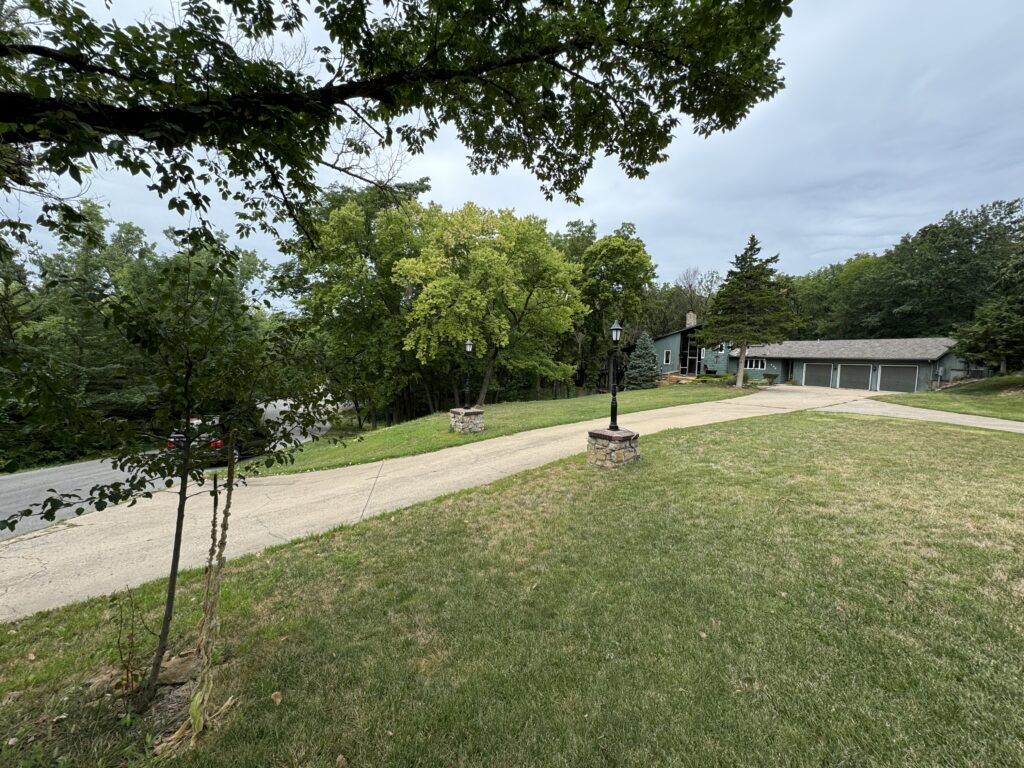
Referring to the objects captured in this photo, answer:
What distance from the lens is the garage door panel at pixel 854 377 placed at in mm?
26047

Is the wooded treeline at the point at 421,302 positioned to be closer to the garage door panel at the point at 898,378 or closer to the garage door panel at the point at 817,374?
the garage door panel at the point at 898,378

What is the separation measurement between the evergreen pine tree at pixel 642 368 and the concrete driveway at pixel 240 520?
23.0 meters

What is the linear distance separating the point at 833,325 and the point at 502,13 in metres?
47.3

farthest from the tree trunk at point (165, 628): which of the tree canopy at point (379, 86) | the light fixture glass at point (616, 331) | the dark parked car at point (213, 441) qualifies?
the light fixture glass at point (616, 331)

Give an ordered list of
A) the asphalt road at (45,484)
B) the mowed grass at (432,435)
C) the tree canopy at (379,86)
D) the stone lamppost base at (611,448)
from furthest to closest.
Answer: the mowed grass at (432,435) → the asphalt road at (45,484) → the stone lamppost base at (611,448) → the tree canopy at (379,86)

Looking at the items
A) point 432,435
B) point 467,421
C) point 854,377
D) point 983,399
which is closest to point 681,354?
point 854,377

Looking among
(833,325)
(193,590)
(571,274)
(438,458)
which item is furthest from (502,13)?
(833,325)

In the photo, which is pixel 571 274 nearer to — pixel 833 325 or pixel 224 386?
pixel 224 386

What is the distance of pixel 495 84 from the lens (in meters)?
3.34

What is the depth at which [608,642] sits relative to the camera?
9.49 feet

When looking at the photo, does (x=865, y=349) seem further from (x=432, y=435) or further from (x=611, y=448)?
(x=432, y=435)

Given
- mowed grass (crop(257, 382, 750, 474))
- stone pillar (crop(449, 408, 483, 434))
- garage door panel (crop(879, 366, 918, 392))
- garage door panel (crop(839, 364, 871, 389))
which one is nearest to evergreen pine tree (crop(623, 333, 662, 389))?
garage door panel (crop(839, 364, 871, 389))

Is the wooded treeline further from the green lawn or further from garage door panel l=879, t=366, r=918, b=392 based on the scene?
garage door panel l=879, t=366, r=918, b=392

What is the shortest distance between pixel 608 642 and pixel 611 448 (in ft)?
14.2
